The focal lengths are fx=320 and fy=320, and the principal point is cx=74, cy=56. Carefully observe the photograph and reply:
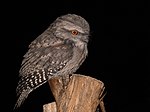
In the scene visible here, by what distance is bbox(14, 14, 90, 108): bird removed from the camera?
10.7 feet

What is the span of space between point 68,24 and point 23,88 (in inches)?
32.9

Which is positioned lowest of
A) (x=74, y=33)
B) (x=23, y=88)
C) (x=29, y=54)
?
(x=23, y=88)

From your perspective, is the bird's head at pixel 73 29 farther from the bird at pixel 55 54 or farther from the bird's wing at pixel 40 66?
the bird's wing at pixel 40 66

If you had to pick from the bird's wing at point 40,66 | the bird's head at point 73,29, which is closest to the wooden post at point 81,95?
the bird's wing at point 40,66

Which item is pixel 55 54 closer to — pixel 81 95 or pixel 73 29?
pixel 73 29

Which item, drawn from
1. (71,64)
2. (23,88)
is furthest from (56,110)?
(71,64)

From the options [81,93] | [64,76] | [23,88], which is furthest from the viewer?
[64,76]

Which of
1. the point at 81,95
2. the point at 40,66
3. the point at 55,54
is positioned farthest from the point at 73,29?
the point at 81,95

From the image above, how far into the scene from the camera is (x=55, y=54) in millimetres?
3434

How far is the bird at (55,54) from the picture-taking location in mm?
3266

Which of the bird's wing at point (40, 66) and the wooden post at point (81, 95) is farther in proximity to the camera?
the bird's wing at point (40, 66)

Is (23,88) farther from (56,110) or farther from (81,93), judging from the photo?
(81,93)

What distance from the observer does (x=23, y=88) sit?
10.6 ft

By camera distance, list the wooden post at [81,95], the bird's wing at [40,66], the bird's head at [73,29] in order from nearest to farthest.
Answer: the wooden post at [81,95], the bird's wing at [40,66], the bird's head at [73,29]
